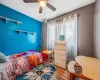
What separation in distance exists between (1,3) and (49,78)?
3162mm

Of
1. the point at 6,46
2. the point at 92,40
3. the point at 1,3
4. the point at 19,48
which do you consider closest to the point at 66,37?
the point at 92,40

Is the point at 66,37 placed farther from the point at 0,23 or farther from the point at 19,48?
the point at 0,23

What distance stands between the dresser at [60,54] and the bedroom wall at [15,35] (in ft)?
5.55

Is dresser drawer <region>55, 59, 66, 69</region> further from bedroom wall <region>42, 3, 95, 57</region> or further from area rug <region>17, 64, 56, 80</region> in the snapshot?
bedroom wall <region>42, 3, 95, 57</region>

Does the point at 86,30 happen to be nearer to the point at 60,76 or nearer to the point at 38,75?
the point at 60,76

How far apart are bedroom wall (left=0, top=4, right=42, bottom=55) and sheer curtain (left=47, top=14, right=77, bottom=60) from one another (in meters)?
1.12

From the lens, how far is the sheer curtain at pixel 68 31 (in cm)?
278

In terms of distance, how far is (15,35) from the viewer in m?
2.90

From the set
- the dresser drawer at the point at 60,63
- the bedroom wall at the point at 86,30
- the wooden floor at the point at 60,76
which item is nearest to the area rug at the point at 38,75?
the wooden floor at the point at 60,76

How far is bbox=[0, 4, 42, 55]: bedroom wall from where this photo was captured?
8.25 ft

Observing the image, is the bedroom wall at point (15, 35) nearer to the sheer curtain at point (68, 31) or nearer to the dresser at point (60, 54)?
the sheer curtain at point (68, 31)

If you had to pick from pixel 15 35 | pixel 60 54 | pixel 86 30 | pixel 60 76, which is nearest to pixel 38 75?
pixel 60 76

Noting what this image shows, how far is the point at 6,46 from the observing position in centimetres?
261

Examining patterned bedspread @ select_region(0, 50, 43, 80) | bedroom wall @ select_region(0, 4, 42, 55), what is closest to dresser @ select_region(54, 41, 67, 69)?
patterned bedspread @ select_region(0, 50, 43, 80)
